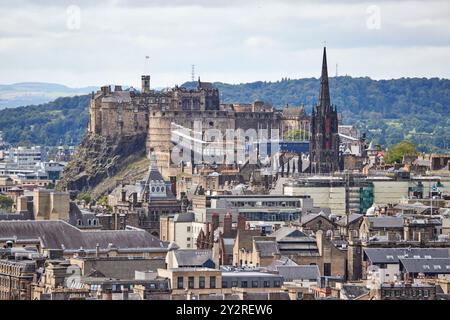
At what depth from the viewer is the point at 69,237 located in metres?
58.2

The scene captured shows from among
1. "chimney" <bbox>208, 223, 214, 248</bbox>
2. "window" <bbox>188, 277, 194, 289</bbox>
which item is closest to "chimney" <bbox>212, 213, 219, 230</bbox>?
"chimney" <bbox>208, 223, 214, 248</bbox>

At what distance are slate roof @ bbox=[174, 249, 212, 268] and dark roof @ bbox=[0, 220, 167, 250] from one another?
4542mm

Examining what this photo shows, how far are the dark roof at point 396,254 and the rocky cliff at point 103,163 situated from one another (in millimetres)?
62797

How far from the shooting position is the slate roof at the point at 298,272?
4928cm

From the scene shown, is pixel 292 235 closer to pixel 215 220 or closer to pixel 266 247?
pixel 266 247

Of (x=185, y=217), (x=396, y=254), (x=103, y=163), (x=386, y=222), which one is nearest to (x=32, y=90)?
(x=185, y=217)

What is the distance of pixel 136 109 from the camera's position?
5217 inches

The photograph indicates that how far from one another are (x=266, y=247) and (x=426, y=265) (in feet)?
17.8

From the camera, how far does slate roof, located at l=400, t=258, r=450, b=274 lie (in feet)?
173

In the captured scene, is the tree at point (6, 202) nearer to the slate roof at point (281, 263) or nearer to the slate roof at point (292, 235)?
the slate roof at point (292, 235)

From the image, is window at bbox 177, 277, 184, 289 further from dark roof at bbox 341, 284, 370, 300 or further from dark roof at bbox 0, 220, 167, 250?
dark roof at bbox 0, 220, 167, 250

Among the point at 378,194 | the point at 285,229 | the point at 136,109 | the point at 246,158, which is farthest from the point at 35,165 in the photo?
the point at 285,229
